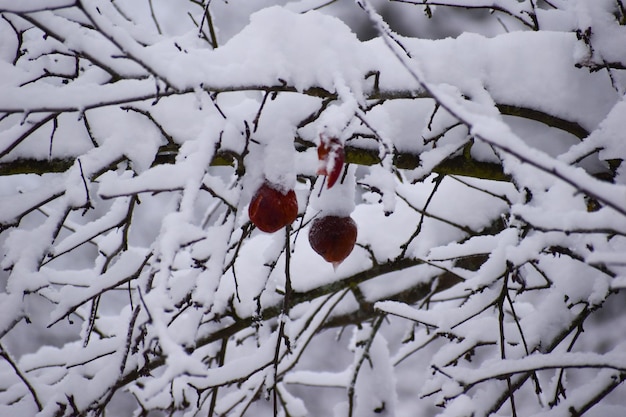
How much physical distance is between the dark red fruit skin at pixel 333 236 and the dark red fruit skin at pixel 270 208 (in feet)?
0.60

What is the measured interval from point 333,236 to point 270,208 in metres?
0.24

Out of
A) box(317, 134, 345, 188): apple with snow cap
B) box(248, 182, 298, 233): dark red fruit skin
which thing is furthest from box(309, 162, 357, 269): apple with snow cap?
box(317, 134, 345, 188): apple with snow cap

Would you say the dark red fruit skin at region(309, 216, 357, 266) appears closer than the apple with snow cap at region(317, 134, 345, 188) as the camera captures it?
No

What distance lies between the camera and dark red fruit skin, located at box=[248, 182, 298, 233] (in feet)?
3.43

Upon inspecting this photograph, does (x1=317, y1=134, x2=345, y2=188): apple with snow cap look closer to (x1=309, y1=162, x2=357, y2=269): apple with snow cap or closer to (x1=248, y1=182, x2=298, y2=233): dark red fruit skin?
(x1=248, y1=182, x2=298, y2=233): dark red fruit skin

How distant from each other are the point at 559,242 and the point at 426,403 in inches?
296

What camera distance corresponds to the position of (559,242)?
3.13ft

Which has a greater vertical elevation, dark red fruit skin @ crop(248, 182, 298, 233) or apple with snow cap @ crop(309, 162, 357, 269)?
apple with snow cap @ crop(309, 162, 357, 269)

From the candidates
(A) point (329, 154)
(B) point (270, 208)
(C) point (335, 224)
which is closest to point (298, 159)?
(C) point (335, 224)

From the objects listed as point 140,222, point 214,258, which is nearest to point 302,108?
point 214,258

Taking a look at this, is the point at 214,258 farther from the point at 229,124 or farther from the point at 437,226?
the point at 437,226

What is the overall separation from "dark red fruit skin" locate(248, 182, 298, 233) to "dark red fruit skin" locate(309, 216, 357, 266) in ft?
0.60

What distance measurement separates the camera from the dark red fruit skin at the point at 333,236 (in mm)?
1229

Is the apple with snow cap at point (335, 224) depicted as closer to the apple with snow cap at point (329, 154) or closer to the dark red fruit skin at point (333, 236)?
the dark red fruit skin at point (333, 236)
